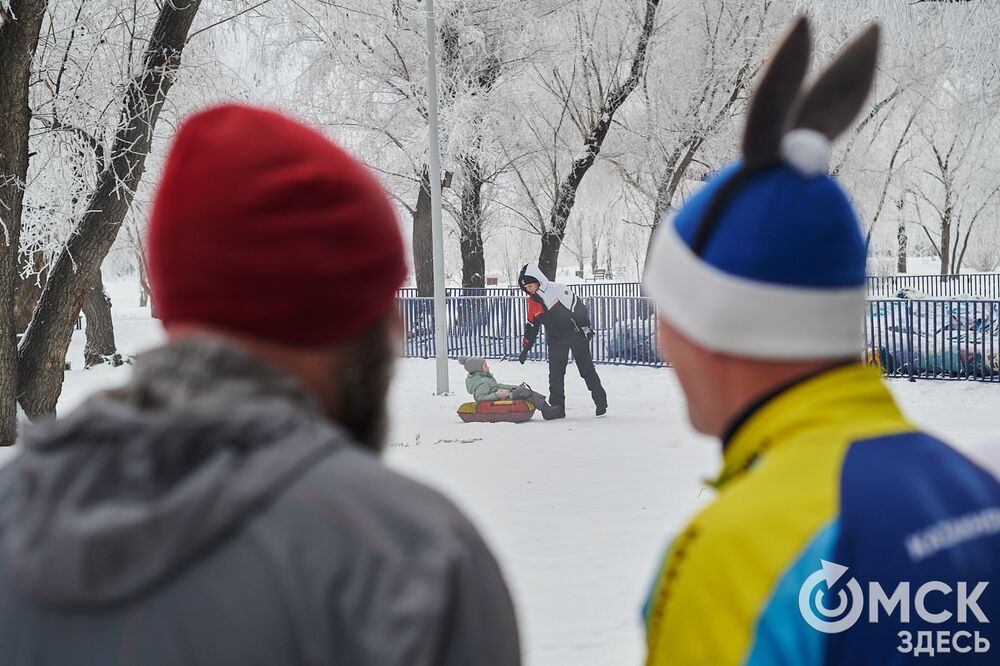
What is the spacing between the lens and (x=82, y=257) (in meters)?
8.01

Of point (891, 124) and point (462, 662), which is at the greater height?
point (891, 124)

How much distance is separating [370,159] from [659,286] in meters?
20.9

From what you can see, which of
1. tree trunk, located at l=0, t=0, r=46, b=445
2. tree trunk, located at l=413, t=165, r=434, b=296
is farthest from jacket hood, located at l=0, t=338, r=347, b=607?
tree trunk, located at l=413, t=165, r=434, b=296

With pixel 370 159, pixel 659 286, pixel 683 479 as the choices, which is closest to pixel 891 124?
pixel 370 159

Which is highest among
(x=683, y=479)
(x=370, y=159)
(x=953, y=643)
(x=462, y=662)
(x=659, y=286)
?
(x=370, y=159)

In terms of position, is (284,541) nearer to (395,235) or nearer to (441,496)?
(441,496)

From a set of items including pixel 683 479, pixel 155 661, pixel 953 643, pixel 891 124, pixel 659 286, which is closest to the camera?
pixel 155 661

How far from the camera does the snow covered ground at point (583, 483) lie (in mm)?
4609

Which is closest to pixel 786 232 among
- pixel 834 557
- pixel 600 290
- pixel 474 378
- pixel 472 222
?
pixel 834 557

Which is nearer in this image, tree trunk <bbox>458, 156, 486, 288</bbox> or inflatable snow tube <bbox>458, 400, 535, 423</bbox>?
inflatable snow tube <bbox>458, 400, 535, 423</bbox>

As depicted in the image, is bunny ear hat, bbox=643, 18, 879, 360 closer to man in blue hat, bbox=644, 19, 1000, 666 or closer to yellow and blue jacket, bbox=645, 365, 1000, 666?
man in blue hat, bbox=644, 19, 1000, 666

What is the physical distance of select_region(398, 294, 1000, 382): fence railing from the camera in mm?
13984

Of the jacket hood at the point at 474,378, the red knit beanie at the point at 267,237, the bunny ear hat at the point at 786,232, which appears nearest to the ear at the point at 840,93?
the bunny ear hat at the point at 786,232

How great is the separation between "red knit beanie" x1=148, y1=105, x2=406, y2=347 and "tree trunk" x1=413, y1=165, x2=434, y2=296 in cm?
2074
